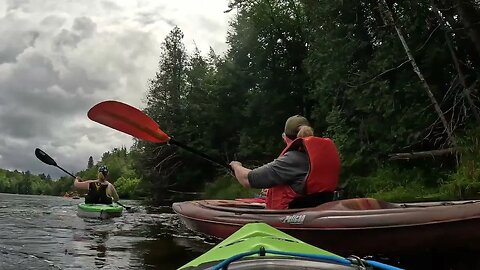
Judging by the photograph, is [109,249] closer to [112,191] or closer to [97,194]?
[97,194]

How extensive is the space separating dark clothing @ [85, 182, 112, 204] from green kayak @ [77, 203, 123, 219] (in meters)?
0.33

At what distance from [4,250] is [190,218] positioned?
6.81 feet

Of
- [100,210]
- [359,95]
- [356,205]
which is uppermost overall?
[359,95]

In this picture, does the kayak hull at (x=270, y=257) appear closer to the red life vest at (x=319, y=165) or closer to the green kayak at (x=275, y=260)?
the green kayak at (x=275, y=260)

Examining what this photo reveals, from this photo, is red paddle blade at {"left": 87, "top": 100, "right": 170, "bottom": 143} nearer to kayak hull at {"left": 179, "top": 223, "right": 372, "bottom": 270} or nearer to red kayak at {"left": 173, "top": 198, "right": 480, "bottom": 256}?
red kayak at {"left": 173, "top": 198, "right": 480, "bottom": 256}

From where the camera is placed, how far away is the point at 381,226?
143 inches

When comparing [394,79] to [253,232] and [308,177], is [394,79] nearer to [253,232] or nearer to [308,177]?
[308,177]

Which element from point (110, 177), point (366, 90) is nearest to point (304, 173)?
point (366, 90)

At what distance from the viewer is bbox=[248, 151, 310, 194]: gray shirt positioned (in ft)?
14.9

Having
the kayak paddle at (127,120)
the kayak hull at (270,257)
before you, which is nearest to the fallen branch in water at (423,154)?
the kayak paddle at (127,120)

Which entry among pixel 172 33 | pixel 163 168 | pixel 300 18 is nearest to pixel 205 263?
pixel 300 18

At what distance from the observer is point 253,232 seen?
2494mm

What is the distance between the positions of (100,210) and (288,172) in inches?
231

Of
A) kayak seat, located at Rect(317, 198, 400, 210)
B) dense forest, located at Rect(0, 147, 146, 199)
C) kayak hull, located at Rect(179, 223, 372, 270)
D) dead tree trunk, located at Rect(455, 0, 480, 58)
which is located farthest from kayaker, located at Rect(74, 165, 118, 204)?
dense forest, located at Rect(0, 147, 146, 199)
